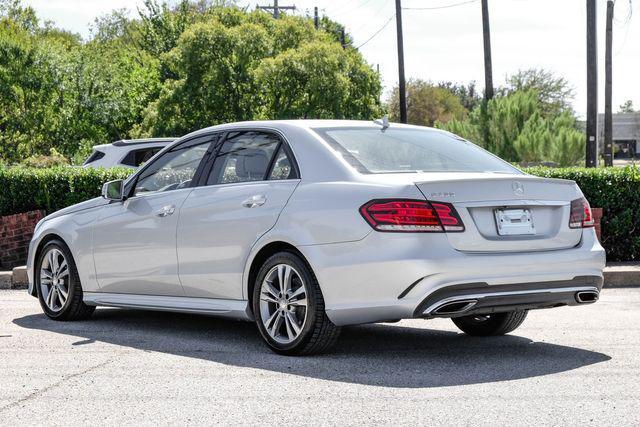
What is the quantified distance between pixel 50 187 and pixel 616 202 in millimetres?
7339

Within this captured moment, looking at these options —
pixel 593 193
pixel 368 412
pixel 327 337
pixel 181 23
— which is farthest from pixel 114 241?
pixel 181 23

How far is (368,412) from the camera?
5.84 metres

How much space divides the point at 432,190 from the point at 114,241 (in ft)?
10.6

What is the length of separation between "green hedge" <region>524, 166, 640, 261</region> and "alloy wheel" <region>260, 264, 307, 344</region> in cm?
710

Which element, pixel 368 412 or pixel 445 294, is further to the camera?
pixel 445 294

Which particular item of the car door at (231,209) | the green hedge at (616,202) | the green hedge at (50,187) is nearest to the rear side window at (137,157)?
the green hedge at (50,187)

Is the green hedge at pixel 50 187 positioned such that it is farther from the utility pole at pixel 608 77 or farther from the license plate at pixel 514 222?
the utility pole at pixel 608 77

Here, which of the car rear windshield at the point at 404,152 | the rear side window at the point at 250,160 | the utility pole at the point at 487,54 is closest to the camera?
the car rear windshield at the point at 404,152

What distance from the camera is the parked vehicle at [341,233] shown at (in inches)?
276

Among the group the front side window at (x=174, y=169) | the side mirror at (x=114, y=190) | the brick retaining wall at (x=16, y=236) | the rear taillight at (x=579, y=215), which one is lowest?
the brick retaining wall at (x=16, y=236)

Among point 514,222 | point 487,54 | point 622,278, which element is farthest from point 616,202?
point 487,54

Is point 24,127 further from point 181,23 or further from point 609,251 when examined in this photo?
point 609,251

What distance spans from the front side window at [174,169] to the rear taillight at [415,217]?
218 cm

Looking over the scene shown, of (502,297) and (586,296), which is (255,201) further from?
(586,296)
